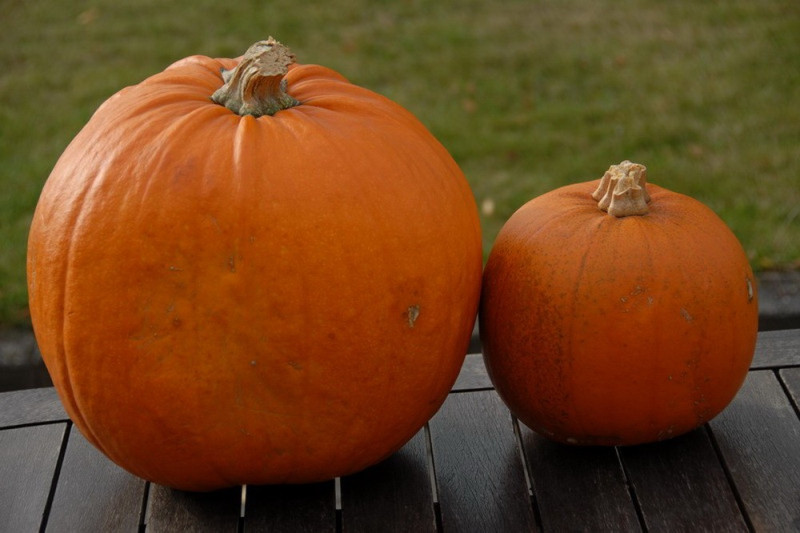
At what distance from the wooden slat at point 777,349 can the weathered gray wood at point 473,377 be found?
56cm

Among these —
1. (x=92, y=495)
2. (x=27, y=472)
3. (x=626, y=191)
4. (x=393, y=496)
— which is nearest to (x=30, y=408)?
(x=27, y=472)

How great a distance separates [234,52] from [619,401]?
11.7 ft

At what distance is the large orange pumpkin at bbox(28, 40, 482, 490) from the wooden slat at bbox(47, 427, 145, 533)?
0.37 feet

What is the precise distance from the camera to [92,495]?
179 centimetres

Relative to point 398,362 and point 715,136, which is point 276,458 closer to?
point 398,362

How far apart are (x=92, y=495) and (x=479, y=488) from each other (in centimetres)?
71

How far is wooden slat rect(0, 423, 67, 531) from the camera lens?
1743 millimetres

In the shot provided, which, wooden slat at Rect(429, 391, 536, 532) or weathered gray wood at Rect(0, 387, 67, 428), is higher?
weathered gray wood at Rect(0, 387, 67, 428)

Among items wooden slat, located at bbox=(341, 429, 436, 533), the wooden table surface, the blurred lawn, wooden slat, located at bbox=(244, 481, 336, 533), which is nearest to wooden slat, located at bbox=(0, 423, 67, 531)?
the wooden table surface

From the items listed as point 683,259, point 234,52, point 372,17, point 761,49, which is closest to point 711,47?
point 761,49

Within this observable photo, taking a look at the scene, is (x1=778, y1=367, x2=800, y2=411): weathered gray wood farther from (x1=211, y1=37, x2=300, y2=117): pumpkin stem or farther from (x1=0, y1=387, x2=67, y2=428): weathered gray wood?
(x1=0, y1=387, x2=67, y2=428): weathered gray wood

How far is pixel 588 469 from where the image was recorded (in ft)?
5.93

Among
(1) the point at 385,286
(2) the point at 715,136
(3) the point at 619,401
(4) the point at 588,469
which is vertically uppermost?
(1) the point at 385,286

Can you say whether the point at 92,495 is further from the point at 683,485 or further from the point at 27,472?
the point at 683,485
